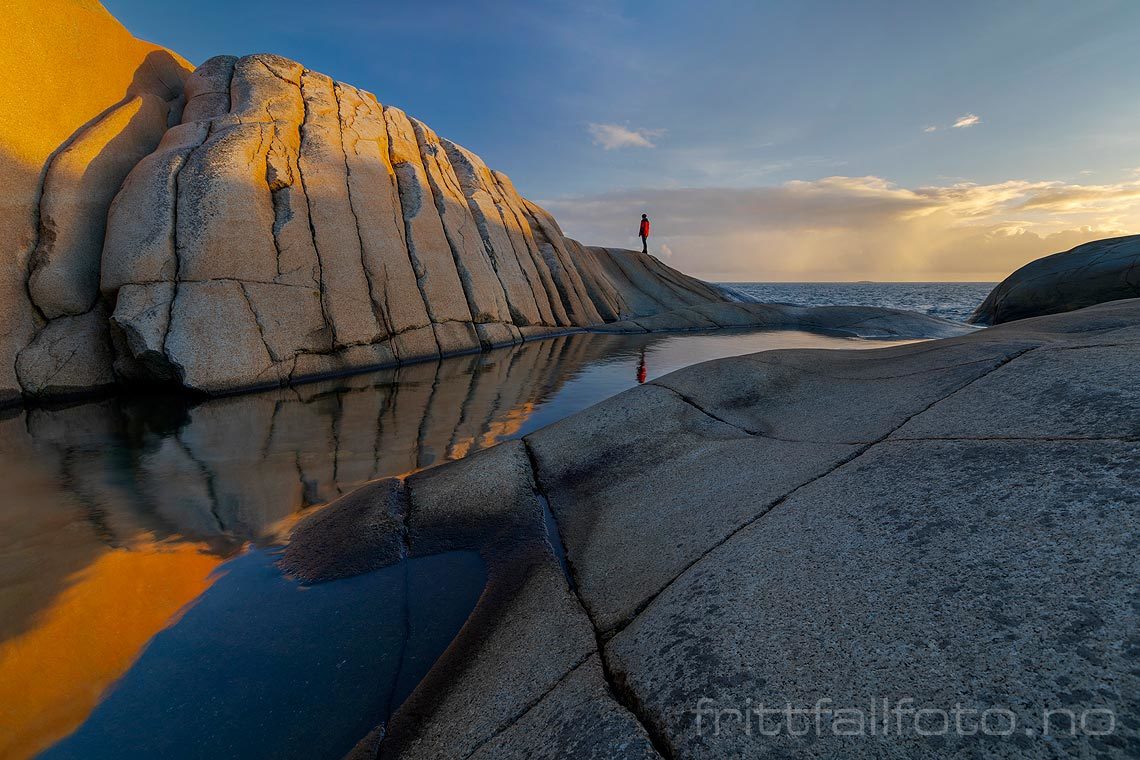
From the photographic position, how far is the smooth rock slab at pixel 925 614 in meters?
1.37

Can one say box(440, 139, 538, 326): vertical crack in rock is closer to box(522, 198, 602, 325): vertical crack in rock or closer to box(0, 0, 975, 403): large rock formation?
box(0, 0, 975, 403): large rock formation

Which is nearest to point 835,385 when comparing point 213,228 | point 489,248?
point 213,228

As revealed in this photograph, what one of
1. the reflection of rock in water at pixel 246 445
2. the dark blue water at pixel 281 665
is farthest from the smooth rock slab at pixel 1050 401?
the reflection of rock in water at pixel 246 445

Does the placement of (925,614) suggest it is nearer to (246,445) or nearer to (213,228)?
(246,445)

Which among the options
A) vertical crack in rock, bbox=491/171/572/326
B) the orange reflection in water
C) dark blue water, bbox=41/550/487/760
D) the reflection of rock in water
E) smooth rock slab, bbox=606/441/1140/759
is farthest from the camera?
vertical crack in rock, bbox=491/171/572/326

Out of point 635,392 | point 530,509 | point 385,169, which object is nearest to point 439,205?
point 385,169

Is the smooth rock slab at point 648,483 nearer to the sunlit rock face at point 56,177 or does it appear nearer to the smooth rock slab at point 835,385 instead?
the smooth rock slab at point 835,385

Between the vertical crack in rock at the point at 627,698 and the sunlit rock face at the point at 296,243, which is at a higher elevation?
the sunlit rock face at the point at 296,243

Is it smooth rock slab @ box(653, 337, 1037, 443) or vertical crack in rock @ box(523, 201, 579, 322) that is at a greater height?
vertical crack in rock @ box(523, 201, 579, 322)

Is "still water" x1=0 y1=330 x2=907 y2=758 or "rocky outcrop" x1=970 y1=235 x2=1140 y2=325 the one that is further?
"rocky outcrop" x1=970 y1=235 x2=1140 y2=325

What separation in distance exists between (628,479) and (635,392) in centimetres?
128

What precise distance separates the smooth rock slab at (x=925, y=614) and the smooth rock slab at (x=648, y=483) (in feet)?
0.78

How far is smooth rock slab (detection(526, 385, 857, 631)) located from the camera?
8.54ft

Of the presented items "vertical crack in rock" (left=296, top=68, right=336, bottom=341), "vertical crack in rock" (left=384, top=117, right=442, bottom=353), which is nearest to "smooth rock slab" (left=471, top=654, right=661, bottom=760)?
"vertical crack in rock" (left=296, top=68, right=336, bottom=341)
